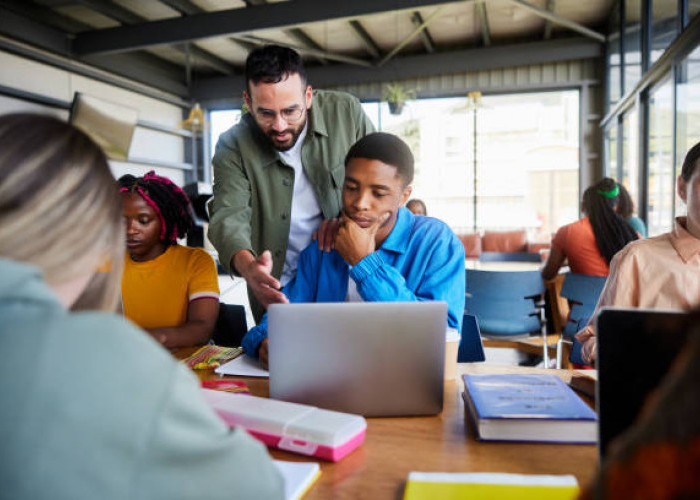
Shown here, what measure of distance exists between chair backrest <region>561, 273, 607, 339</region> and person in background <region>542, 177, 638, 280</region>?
21.0 inches

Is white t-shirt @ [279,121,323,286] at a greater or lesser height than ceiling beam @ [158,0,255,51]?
lesser

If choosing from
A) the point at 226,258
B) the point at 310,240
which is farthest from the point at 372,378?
the point at 310,240

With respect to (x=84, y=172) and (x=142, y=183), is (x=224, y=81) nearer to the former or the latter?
(x=142, y=183)

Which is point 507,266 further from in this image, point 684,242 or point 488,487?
point 488,487

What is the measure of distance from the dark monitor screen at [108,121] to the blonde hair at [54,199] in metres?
7.02

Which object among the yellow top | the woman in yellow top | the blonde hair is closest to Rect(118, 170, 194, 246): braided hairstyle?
the woman in yellow top

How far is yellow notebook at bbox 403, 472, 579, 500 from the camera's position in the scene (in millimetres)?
695

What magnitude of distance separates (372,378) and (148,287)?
131cm

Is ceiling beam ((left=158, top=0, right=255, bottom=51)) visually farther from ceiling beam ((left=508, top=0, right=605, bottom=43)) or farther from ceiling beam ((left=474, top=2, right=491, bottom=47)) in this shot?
ceiling beam ((left=508, top=0, right=605, bottom=43))

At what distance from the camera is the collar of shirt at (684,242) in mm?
1471

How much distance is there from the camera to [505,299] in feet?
10.2

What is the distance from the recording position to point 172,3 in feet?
20.9

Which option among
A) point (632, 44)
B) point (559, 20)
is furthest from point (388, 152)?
point (559, 20)

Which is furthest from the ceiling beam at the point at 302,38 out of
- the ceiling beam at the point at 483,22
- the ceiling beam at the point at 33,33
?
the ceiling beam at the point at 33,33
